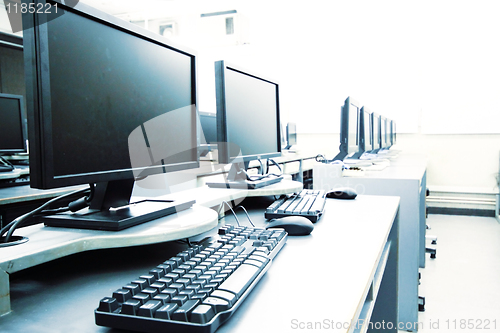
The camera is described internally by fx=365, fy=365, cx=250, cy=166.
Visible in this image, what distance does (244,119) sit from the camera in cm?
132

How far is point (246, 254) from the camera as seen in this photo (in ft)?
2.13

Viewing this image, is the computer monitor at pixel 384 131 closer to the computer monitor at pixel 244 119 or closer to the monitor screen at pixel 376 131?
the monitor screen at pixel 376 131

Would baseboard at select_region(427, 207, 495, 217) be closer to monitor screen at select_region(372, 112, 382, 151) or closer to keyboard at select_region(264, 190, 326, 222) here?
monitor screen at select_region(372, 112, 382, 151)

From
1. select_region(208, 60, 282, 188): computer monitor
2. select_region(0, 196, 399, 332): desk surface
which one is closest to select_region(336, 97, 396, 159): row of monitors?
select_region(208, 60, 282, 188): computer monitor

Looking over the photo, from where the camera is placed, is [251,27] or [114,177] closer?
[114,177]

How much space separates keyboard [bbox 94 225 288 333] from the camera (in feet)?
1.44

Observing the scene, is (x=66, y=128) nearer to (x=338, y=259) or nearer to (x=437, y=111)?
(x=338, y=259)

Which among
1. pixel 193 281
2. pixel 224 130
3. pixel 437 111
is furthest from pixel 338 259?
pixel 437 111

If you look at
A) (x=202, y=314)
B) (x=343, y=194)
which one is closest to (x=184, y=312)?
(x=202, y=314)

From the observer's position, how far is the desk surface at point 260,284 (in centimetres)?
48

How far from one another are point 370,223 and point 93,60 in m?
0.80

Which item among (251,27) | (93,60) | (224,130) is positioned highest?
(251,27)

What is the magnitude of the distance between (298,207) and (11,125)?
2655 millimetres

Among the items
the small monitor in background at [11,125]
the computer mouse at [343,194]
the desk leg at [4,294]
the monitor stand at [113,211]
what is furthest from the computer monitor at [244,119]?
the small monitor in background at [11,125]
